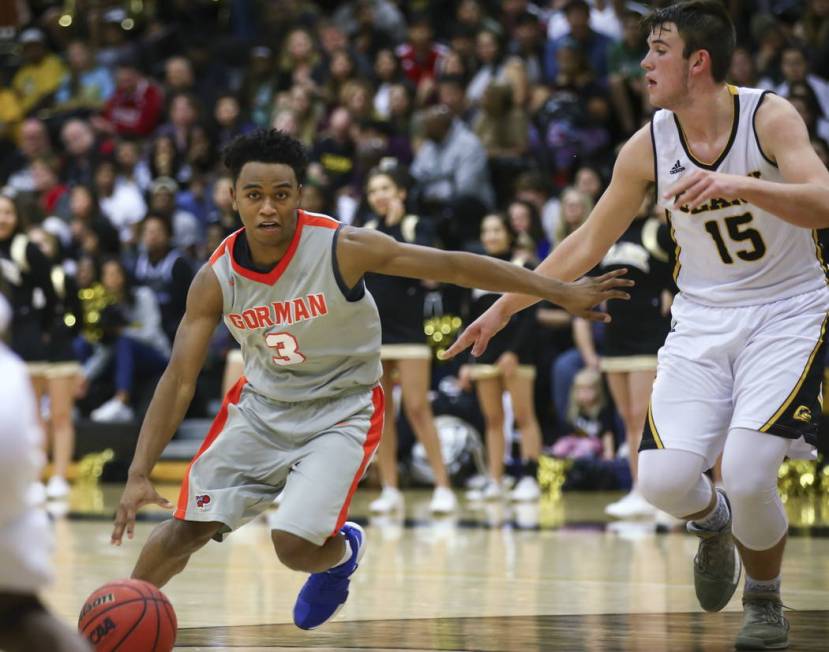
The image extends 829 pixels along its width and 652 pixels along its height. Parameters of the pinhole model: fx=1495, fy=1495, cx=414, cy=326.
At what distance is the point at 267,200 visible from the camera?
199 inches

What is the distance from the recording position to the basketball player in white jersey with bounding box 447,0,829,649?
4895mm

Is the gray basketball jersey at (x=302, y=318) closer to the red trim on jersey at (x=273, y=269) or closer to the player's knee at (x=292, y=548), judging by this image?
the red trim on jersey at (x=273, y=269)

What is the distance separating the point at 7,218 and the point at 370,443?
624 cm

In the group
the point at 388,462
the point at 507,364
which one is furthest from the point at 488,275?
the point at 507,364

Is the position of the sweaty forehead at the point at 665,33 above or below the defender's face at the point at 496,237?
above

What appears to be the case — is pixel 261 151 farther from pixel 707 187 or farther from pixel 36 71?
pixel 36 71

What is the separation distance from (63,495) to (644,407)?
470 centimetres

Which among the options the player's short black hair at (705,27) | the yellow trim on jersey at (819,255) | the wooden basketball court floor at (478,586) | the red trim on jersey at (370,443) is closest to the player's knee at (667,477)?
the wooden basketball court floor at (478,586)

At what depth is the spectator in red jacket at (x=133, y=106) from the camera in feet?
52.4

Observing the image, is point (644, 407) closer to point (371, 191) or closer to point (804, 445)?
point (371, 191)

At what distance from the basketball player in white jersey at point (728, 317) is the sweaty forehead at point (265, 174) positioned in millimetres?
846

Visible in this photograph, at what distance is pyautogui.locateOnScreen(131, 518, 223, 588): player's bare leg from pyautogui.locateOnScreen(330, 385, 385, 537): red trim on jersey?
1.35 feet

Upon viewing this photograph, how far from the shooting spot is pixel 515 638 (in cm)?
518

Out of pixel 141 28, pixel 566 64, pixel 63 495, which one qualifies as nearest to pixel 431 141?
pixel 566 64
